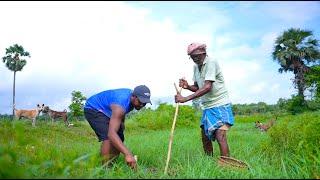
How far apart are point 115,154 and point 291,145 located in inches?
110

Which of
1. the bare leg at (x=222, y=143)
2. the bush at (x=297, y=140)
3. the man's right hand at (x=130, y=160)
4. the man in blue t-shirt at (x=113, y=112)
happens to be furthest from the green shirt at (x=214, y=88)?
the man's right hand at (x=130, y=160)

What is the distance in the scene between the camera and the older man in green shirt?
254 inches

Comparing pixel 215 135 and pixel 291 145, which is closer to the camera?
pixel 215 135

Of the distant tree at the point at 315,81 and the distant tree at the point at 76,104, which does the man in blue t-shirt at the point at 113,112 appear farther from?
the distant tree at the point at 76,104

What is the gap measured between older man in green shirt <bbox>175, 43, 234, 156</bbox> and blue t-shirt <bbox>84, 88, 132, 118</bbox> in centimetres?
104

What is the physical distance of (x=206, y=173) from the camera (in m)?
4.91

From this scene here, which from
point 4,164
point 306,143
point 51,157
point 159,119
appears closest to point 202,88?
point 306,143

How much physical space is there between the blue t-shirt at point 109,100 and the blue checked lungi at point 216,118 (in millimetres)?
1267

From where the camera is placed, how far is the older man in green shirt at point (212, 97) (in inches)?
254

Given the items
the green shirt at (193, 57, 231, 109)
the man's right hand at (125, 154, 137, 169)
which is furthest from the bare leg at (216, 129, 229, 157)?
the man's right hand at (125, 154, 137, 169)

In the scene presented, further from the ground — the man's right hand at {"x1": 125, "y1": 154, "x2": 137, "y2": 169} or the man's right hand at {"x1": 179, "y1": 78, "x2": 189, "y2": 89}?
the man's right hand at {"x1": 179, "y1": 78, "x2": 189, "y2": 89}

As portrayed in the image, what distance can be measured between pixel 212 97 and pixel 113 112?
162 cm

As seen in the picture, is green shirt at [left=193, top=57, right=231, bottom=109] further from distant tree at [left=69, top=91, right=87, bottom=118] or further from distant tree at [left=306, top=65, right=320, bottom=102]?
distant tree at [left=69, top=91, right=87, bottom=118]

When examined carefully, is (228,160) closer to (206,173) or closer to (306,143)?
(206,173)
